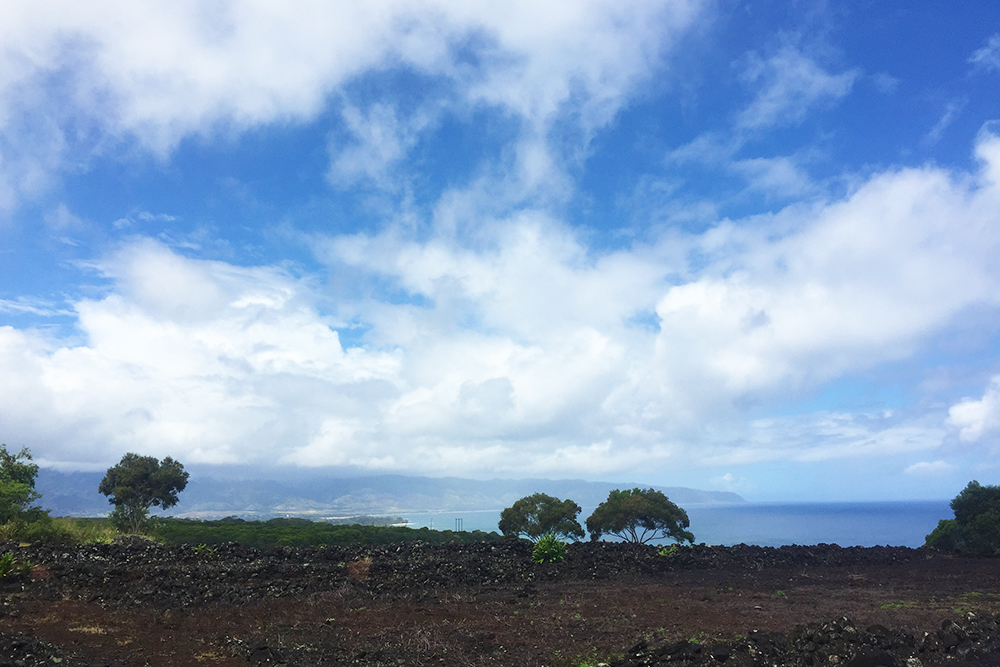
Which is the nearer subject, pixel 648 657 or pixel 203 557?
pixel 648 657

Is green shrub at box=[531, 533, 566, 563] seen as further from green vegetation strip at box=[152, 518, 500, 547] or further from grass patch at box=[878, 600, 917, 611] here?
green vegetation strip at box=[152, 518, 500, 547]

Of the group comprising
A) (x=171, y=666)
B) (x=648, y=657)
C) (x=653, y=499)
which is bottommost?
(x=171, y=666)

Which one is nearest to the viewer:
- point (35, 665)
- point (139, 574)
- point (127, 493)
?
point (35, 665)

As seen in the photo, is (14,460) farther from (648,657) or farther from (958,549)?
(958,549)

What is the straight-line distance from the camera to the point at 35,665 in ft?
33.3

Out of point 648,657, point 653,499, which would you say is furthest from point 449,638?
point 653,499

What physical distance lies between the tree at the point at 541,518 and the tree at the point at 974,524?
20396mm

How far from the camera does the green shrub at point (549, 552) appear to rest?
2469 cm

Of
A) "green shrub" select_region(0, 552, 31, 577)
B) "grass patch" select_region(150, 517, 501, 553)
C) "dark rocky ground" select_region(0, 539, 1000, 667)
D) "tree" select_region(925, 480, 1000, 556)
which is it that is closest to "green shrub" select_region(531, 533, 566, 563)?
"dark rocky ground" select_region(0, 539, 1000, 667)

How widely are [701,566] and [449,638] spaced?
54.4 ft

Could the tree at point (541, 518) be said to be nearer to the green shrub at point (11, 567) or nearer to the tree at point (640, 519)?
the tree at point (640, 519)

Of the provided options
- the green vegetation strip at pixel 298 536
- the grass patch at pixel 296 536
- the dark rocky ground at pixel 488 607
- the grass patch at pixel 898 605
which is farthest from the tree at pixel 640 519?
the grass patch at pixel 898 605

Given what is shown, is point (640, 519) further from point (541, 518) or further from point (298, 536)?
point (298, 536)

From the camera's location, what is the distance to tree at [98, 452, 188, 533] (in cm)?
4128
